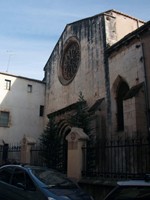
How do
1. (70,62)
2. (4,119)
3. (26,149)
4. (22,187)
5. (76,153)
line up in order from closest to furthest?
(22,187)
(76,153)
(26,149)
(70,62)
(4,119)

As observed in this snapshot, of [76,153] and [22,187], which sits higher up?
[76,153]

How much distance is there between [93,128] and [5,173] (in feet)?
26.7

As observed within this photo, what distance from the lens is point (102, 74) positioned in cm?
1758

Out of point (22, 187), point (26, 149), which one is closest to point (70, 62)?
point (26, 149)

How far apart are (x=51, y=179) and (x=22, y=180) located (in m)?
0.75

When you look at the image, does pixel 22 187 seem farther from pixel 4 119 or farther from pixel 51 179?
pixel 4 119

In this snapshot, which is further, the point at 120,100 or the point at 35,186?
the point at 120,100

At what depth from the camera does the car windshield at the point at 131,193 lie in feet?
12.8

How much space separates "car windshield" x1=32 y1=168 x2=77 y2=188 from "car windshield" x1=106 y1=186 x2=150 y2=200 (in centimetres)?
303

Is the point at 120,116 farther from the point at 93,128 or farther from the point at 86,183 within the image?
the point at 86,183

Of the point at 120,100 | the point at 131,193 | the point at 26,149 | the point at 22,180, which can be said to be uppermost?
the point at 120,100

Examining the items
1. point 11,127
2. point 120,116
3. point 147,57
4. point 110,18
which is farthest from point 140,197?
point 11,127

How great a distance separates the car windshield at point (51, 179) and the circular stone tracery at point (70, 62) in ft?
44.8

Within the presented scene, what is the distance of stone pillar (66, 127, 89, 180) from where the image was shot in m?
10.6
